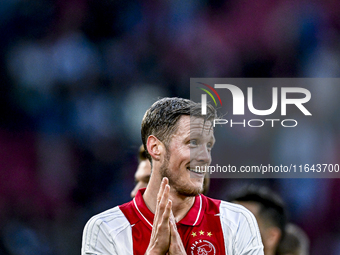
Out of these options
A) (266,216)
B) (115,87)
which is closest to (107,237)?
(266,216)

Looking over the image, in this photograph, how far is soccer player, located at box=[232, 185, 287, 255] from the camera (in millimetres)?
3844

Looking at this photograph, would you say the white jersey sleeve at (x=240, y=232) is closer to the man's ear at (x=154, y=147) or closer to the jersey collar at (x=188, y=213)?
the jersey collar at (x=188, y=213)

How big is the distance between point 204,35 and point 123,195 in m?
2.73

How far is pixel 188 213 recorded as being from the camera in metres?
2.23

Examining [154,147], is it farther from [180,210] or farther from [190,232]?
[190,232]

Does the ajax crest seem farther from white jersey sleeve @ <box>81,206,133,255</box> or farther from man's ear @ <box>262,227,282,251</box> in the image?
man's ear @ <box>262,227,282,251</box>

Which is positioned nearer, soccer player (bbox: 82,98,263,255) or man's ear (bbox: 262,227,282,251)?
soccer player (bbox: 82,98,263,255)

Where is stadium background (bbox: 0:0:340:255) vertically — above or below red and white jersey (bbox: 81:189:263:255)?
above

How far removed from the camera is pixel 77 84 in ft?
18.9

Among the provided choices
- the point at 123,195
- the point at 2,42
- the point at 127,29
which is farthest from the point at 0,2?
the point at 123,195

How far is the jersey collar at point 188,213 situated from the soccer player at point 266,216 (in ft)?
5.54

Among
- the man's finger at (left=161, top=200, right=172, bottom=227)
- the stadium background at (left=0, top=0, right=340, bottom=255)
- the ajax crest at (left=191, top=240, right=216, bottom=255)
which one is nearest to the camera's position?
the man's finger at (left=161, top=200, right=172, bottom=227)

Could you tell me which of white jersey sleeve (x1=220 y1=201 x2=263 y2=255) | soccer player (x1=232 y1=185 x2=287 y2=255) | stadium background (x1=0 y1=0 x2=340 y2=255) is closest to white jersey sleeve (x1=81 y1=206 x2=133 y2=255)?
white jersey sleeve (x1=220 y1=201 x2=263 y2=255)

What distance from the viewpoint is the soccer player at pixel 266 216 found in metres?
3.84
